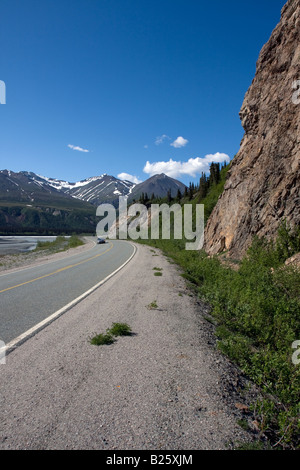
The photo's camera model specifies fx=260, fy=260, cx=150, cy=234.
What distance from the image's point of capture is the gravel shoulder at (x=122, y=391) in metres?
2.65

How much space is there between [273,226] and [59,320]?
42.5 feet

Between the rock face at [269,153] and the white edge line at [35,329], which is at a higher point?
the rock face at [269,153]

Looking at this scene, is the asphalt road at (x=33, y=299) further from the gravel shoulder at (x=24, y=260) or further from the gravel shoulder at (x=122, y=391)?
the gravel shoulder at (x=24, y=260)

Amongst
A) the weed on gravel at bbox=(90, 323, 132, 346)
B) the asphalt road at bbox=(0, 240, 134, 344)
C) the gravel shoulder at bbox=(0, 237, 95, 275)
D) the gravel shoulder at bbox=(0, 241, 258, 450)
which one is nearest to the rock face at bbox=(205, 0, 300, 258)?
the asphalt road at bbox=(0, 240, 134, 344)

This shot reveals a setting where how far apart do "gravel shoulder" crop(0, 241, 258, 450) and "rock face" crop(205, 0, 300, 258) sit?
37.7ft

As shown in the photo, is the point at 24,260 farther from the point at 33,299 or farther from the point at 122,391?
the point at 122,391

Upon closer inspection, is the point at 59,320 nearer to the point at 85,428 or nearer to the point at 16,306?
the point at 16,306

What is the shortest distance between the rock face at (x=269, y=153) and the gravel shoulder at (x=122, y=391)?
11.5m

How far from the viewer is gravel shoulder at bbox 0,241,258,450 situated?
265 centimetres

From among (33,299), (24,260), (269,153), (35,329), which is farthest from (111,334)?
(24,260)

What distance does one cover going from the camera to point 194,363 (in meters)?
4.23

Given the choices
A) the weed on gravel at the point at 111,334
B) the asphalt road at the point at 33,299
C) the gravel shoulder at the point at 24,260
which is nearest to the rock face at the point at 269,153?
the asphalt road at the point at 33,299

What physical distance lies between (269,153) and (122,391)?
58.5 ft
